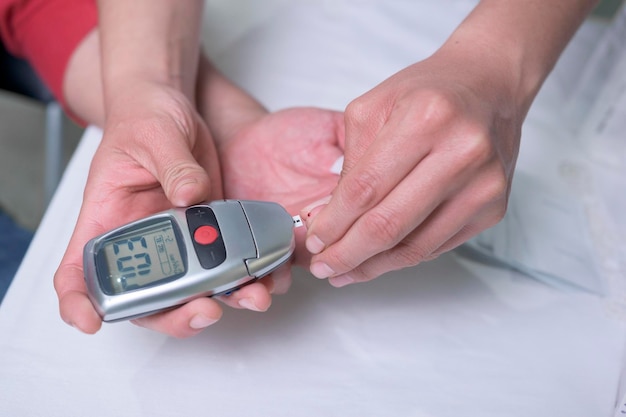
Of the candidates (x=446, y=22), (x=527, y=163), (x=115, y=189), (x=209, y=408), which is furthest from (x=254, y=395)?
(x=446, y=22)

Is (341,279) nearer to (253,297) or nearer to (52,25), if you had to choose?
(253,297)

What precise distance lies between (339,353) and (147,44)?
0.47m

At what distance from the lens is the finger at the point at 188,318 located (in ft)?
1.79

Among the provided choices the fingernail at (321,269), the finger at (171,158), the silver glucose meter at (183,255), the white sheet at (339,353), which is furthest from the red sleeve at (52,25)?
the fingernail at (321,269)

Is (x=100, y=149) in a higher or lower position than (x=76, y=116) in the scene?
higher

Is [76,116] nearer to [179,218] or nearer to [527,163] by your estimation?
[179,218]

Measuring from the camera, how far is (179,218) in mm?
598

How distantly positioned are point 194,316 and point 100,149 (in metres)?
0.24

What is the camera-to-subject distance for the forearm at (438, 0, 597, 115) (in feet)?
2.02

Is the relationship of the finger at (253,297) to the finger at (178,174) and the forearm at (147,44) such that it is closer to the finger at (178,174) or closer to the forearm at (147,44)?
the finger at (178,174)

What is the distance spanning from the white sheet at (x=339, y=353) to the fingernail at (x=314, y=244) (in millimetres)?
115

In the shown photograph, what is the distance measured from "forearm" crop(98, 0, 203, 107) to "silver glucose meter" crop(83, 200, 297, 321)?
24 cm

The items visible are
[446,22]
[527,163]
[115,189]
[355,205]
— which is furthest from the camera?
[446,22]

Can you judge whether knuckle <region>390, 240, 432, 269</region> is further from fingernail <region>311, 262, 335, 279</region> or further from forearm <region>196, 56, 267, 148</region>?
forearm <region>196, 56, 267, 148</region>
